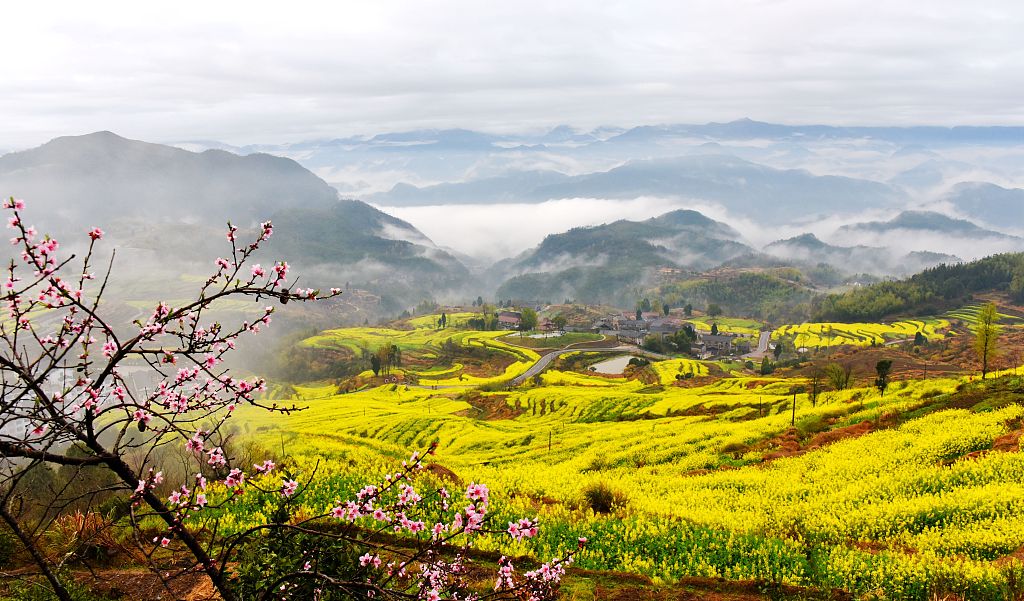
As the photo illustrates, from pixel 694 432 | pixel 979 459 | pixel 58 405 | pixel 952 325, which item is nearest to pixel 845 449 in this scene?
pixel 979 459

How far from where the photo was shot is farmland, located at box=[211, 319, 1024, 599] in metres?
15.4

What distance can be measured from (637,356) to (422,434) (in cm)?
11937

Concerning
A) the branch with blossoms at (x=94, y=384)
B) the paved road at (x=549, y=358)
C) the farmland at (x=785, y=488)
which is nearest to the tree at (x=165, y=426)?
the branch with blossoms at (x=94, y=384)

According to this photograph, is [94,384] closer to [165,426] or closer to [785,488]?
[165,426]

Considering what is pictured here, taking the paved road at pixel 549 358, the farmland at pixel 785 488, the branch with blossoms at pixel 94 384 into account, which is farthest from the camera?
the paved road at pixel 549 358

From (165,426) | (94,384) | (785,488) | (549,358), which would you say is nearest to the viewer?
(94,384)

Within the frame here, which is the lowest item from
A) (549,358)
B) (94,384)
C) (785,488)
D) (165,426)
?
(549,358)

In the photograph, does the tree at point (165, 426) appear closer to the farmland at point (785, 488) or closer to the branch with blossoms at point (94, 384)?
the branch with blossoms at point (94, 384)

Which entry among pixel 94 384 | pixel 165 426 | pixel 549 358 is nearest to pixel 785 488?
pixel 165 426

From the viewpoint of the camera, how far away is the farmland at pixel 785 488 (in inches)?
608

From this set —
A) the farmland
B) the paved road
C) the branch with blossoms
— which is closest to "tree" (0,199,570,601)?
the branch with blossoms

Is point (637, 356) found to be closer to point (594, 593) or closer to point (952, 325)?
point (952, 325)

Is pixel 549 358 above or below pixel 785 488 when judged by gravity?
below

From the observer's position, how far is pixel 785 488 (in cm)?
2616
